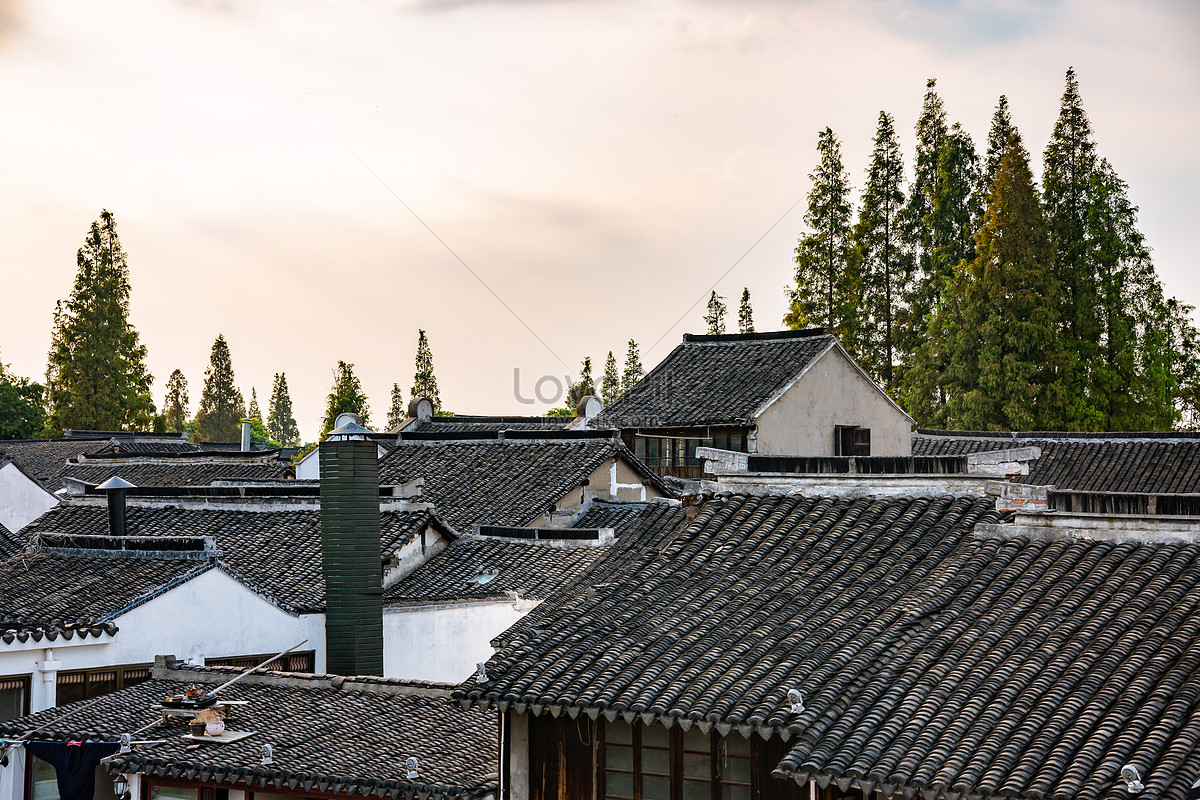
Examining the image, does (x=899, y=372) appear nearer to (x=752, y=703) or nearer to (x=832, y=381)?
(x=832, y=381)

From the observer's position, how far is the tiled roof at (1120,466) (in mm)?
29016

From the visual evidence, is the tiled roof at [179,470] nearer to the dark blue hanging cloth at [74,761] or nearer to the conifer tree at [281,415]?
the dark blue hanging cloth at [74,761]

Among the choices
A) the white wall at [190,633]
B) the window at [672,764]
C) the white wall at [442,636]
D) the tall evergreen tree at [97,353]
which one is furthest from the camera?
the tall evergreen tree at [97,353]

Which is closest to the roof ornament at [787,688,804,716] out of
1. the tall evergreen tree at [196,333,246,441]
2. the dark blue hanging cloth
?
the dark blue hanging cloth

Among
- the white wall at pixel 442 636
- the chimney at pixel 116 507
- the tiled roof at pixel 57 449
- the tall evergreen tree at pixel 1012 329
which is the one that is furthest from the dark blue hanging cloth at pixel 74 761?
the tiled roof at pixel 57 449

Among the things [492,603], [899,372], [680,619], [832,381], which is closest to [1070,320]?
[899,372]

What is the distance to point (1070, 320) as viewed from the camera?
40.8 metres

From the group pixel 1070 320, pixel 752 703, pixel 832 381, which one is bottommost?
pixel 752 703

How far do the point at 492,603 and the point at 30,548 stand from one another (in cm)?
818

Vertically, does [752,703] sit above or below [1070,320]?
below

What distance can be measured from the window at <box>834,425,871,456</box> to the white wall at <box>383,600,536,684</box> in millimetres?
12892

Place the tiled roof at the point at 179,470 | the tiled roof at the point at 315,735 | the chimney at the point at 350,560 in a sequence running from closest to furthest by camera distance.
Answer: the tiled roof at the point at 315,735
the chimney at the point at 350,560
the tiled roof at the point at 179,470

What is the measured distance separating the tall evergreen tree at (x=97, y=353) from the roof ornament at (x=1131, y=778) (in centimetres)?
5912

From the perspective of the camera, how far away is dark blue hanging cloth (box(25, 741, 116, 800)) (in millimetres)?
13508
